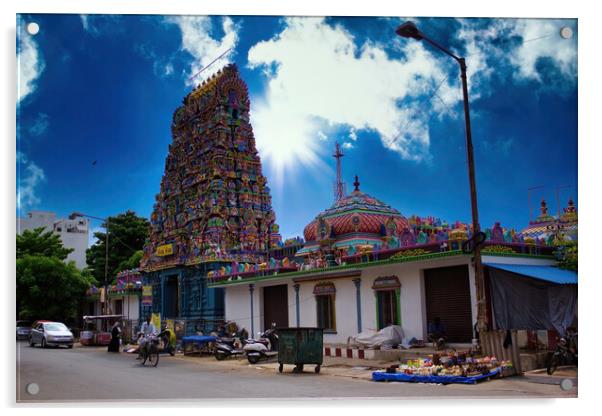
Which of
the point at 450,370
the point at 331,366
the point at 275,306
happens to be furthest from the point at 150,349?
the point at 450,370

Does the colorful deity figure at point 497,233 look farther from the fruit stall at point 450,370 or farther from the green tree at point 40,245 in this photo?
the green tree at point 40,245

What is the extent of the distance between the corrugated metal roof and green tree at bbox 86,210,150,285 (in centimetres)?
3869

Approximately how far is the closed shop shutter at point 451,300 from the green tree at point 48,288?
76.7ft

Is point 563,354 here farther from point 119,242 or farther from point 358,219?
point 119,242

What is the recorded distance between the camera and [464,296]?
17406 millimetres

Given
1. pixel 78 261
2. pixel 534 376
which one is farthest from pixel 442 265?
pixel 78 261

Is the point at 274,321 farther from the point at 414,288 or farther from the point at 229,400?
the point at 229,400

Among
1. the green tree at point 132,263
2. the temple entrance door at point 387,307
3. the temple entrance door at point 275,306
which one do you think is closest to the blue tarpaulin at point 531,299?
the temple entrance door at point 387,307

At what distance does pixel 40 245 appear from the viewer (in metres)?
41.1

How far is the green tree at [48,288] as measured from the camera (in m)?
34.3

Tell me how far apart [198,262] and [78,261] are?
23849 millimetres

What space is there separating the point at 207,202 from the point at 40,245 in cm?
1546

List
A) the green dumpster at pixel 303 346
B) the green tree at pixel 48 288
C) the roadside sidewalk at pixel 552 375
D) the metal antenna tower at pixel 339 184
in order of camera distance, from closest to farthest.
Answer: the roadside sidewalk at pixel 552 375
the green dumpster at pixel 303 346
the metal antenna tower at pixel 339 184
the green tree at pixel 48 288

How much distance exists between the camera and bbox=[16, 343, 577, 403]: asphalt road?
11.1 meters
